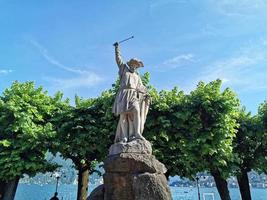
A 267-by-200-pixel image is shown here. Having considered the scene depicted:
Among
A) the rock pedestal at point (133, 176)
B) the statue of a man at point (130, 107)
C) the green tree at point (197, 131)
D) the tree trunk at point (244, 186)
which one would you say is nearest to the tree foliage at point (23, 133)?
the green tree at point (197, 131)

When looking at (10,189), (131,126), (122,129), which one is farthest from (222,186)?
(10,189)

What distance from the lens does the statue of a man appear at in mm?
9664

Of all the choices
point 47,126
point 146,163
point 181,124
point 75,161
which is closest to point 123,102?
point 146,163

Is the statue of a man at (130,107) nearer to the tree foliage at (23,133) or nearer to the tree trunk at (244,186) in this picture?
the tree foliage at (23,133)

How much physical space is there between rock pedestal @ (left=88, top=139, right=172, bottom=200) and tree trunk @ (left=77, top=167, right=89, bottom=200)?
13177 millimetres

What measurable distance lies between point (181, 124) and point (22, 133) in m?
10.4

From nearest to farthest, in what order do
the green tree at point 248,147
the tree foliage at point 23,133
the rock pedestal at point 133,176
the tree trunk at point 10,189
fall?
the rock pedestal at point 133,176
the tree foliage at point 23,133
the tree trunk at point 10,189
the green tree at point 248,147

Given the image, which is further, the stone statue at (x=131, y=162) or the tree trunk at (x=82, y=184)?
the tree trunk at (x=82, y=184)

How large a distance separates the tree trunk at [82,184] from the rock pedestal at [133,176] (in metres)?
13.2

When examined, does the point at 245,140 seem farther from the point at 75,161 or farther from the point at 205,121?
the point at 75,161

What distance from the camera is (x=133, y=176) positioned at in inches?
335

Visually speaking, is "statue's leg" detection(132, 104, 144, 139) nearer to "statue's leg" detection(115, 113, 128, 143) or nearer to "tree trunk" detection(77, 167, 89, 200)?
"statue's leg" detection(115, 113, 128, 143)

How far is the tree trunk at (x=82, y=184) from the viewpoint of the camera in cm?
2154

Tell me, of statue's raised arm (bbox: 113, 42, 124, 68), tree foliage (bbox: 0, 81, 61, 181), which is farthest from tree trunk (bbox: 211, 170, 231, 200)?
statue's raised arm (bbox: 113, 42, 124, 68)
